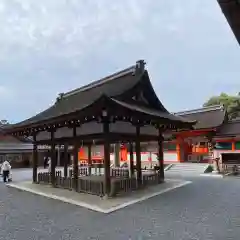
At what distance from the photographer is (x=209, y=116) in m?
30.9

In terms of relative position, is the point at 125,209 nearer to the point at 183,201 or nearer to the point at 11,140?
the point at 183,201

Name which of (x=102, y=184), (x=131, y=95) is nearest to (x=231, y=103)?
(x=131, y=95)

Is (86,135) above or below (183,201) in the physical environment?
above

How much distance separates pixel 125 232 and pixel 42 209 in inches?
159

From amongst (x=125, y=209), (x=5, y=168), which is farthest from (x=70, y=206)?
(x=5, y=168)

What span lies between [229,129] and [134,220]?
20397 mm

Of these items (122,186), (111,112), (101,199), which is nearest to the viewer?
(111,112)

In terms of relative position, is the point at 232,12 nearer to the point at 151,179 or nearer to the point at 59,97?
the point at 151,179

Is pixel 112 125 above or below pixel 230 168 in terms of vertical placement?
above

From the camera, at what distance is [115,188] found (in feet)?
38.4

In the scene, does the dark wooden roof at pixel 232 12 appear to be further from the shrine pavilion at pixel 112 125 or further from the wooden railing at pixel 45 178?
the wooden railing at pixel 45 178

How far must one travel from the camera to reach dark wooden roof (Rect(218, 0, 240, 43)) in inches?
67.4

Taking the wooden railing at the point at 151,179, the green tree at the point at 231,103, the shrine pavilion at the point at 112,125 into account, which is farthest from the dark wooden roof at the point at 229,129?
the green tree at the point at 231,103

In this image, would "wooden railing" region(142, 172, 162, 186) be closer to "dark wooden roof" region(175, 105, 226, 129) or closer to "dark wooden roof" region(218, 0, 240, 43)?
"dark wooden roof" region(218, 0, 240, 43)
